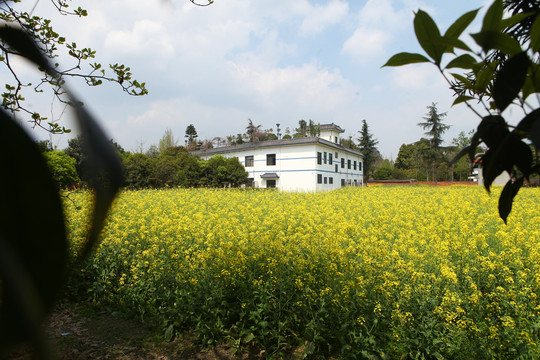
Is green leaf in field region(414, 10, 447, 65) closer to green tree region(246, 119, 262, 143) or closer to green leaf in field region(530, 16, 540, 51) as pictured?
green leaf in field region(530, 16, 540, 51)

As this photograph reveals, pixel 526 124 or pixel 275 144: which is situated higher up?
pixel 275 144

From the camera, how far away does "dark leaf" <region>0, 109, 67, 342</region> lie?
0.72 ft

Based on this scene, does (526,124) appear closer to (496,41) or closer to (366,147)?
(496,41)

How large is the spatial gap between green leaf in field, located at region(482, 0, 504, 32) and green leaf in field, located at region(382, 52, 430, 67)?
3.1 inches

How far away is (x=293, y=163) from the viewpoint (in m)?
23.8

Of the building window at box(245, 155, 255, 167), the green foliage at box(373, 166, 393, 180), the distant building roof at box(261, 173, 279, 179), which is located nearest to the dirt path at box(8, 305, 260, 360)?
the distant building roof at box(261, 173, 279, 179)

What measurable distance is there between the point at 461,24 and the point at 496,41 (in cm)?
5

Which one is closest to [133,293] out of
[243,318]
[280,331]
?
[243,318]

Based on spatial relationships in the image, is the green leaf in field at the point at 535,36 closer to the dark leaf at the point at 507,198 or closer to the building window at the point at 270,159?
the dark leaf at the point at 507,198

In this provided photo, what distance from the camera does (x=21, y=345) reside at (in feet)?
0.73

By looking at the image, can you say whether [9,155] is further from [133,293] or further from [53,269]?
[133,293]

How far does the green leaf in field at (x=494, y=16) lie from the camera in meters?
0.37

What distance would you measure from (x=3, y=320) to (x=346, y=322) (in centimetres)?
279

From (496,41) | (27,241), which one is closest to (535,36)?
(496,41)
